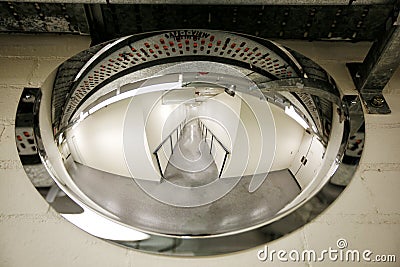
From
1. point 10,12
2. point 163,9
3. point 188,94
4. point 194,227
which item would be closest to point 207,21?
point 163,9

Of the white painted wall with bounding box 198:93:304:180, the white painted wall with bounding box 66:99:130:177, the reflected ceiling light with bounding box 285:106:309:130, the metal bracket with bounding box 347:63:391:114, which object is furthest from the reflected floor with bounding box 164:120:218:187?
the metal bracket with bounding box 347:63:391:114

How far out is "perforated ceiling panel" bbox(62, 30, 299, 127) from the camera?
1.33 m

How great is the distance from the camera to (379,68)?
1274 mm

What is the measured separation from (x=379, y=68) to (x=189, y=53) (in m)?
0.57

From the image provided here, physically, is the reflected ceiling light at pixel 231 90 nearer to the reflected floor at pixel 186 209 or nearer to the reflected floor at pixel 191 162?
the reflected floor at pixel 191 162

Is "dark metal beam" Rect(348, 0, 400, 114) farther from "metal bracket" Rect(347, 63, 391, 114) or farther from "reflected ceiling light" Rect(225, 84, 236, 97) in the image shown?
"reflected ceiling light" Rect(225, 84, 236, 97)

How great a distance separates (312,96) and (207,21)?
0.47m

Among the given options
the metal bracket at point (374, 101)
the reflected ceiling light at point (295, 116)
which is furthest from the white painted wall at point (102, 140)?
the metal bracket at point (374, 101)

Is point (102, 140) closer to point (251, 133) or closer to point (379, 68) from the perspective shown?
point (251, 133)

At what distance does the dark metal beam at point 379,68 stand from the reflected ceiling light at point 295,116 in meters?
0.21

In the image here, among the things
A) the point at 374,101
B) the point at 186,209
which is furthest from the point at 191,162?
the point at 374,101

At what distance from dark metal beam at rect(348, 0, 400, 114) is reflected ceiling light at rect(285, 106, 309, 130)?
21 cm

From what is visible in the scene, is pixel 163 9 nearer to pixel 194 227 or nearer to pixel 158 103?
pixel 158 103

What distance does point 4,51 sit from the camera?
1.44m
